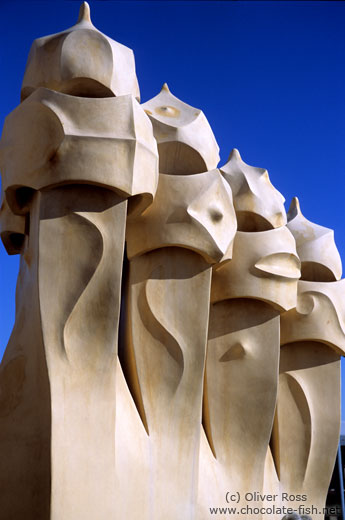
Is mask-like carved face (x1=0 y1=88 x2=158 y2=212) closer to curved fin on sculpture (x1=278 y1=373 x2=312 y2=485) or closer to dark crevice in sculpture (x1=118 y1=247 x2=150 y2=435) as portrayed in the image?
dark crevice in sculpture (x1=118 y1=247 x2=150 y2=435)

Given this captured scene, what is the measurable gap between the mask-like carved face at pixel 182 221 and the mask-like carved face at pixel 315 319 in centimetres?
325

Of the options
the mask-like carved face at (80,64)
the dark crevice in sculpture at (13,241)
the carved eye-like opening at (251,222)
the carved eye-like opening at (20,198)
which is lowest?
the dark crevice in sculpture at (13,241)

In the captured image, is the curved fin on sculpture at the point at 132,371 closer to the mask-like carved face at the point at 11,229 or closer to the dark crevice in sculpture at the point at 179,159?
the mask-like carved face at the point at 11,229

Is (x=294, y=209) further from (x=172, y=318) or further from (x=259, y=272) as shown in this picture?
(x=172, y=318)

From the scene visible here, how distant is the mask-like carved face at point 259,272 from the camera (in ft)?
32.1

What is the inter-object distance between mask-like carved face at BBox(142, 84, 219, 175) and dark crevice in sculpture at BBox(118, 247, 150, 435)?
1.53 metres

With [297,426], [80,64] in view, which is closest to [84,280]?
[80,64]

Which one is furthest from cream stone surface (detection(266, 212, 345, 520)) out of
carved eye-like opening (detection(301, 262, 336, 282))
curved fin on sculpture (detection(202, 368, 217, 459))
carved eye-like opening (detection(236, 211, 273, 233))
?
curved fin on sculpture (detection(202, 368, 217, 459))

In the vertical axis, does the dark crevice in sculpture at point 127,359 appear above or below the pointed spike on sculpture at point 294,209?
below

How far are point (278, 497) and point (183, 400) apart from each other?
366cm

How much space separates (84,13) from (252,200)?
13.1 feet

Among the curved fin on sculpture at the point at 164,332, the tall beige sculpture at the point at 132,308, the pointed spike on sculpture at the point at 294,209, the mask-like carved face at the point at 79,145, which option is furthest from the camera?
the pointed spike on sculpture at the point at 294,209

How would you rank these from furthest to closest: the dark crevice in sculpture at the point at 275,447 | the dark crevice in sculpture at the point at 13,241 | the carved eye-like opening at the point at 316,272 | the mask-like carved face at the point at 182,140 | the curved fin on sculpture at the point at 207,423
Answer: the carved eye-like opening at the point at 316,272
the dark crevice in sculpture at the point at 275,447
the curved fin on sculpture at the point at 207,423
the mask-like carved face at the point at 182,140
the dark crevice in sculpture at the point at 13,241

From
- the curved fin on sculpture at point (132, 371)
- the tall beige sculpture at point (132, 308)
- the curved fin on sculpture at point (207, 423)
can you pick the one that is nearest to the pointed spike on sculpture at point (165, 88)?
the tall beige sculpture at point (132, 308)
